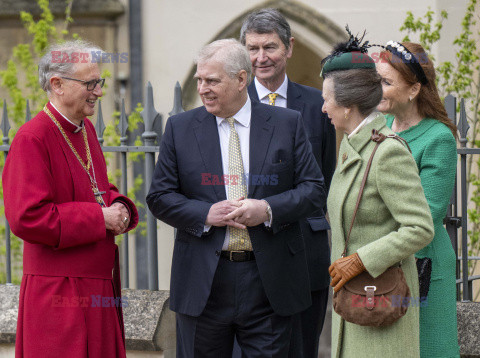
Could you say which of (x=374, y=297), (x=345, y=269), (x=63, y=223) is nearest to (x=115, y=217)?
(x=63, y=223)

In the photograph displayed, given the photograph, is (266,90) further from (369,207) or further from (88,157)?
(369,207)

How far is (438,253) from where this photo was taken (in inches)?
148

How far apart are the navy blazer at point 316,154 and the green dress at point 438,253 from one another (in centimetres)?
64

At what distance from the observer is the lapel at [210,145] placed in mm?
3699

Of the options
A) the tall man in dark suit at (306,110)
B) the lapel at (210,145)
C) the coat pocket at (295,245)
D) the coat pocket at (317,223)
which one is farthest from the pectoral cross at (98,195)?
the coat pocket at (317,223)

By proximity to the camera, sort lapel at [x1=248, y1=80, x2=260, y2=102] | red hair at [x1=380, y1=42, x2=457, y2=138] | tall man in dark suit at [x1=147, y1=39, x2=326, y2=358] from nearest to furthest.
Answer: tall man in dark suit at [x1=147, y1=39, x2=326, y2=358] → red hair at [x1=380, y1=42, x2=457, y2=138] → lapel at [x1=248, y1=80, x2=260, y2=102]

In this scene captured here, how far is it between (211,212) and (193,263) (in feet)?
0.86

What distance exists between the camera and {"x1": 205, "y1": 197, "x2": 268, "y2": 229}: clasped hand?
140 inches

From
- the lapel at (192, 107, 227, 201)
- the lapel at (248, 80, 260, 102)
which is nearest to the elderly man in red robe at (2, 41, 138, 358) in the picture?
the lapel at (192, 107, 227, 201)

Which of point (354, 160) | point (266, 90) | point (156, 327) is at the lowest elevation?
point (156, 327)

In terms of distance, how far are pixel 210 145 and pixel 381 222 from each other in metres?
0.79

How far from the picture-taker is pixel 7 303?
5.34 meters

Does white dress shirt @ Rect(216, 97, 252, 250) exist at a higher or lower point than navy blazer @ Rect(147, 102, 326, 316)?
higher

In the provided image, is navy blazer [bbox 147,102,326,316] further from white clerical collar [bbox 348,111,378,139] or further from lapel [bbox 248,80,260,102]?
lapel [bbox 248,80,260,102]
